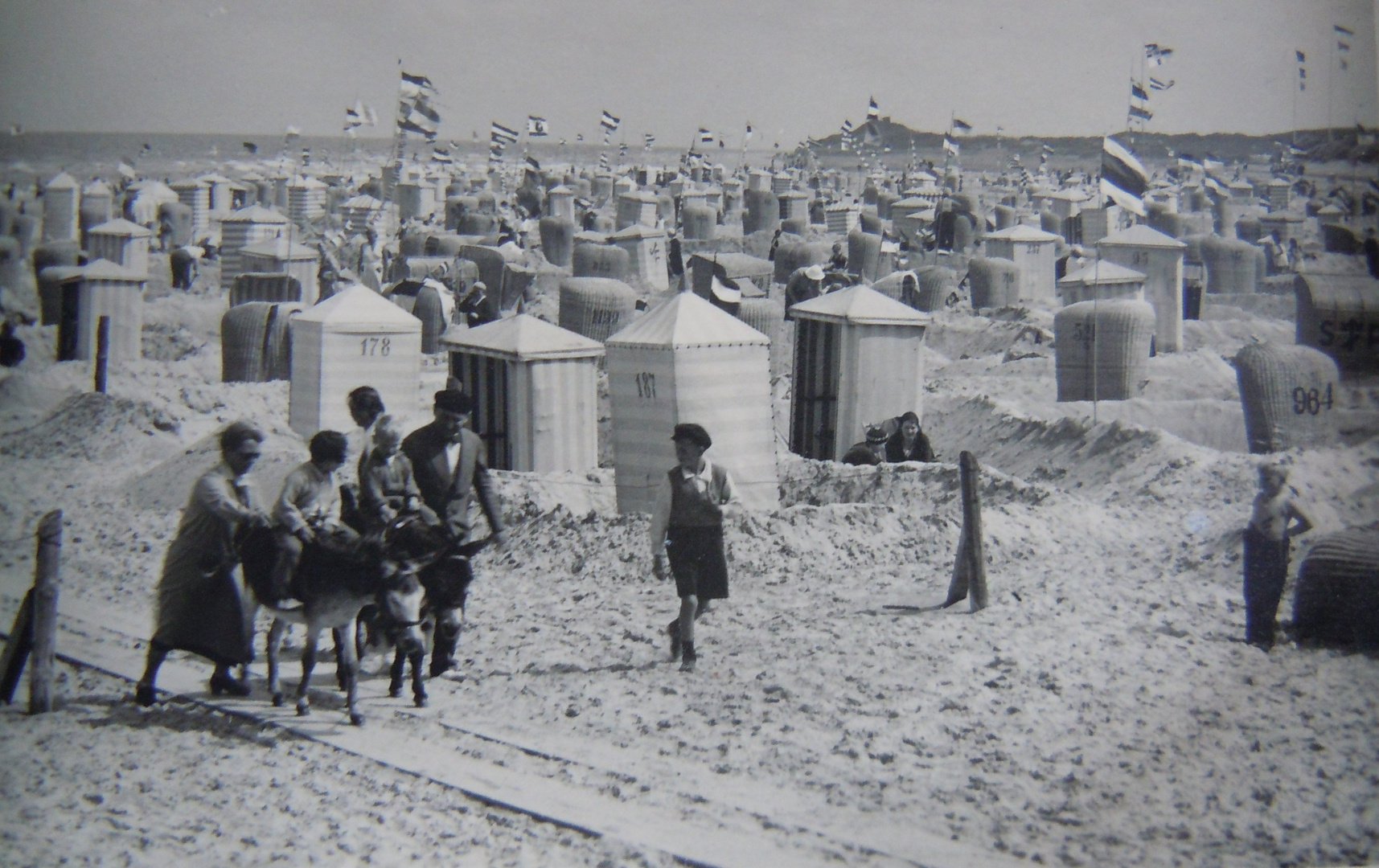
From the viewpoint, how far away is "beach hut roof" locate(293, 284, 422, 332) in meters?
11.7

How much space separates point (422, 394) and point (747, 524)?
21.0ft

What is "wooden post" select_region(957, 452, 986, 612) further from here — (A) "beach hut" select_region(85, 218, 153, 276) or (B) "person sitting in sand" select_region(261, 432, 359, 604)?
(A) "beach hut" select_region(85, 218, 153, 276)

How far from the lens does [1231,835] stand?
191 inches

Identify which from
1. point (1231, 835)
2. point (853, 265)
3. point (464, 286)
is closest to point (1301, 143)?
point (853, 265)

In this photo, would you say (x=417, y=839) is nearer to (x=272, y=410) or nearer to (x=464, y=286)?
(x=272, y=410)

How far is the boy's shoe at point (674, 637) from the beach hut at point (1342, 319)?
8010mm

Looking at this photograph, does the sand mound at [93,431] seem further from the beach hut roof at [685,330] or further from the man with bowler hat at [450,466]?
the man with bowler hat at [450,466]

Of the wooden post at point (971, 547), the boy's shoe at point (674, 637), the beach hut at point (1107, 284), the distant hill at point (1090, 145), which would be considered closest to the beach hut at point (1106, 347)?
→ the beach hut at point (1107, 284)

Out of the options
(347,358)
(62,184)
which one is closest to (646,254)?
(62,184)

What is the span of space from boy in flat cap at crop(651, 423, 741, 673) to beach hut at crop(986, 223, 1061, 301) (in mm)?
19099

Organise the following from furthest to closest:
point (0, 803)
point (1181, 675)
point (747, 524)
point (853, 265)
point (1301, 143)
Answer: point (1301, 143) → point (853, 265) → point (747, 524) → point (1181, 675) → point (0, 803)

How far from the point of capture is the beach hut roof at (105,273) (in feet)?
49.9

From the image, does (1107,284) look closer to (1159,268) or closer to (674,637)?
(1159,268)

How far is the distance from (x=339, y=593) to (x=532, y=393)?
5.33m
